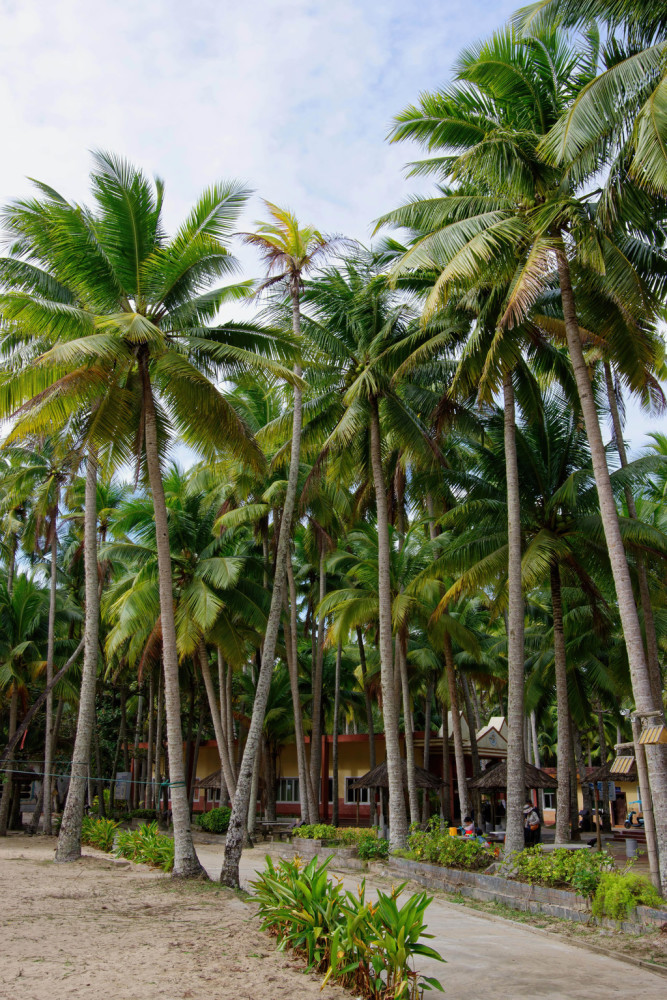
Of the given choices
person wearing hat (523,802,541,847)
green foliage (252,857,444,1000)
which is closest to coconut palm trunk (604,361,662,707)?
person wearing hat (523,802,541,847)

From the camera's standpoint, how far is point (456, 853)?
14367 mm

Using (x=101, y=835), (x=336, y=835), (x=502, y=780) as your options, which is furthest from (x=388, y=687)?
(x=101, y=835)

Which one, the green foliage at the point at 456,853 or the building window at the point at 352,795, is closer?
the green foliage at the point at 456,853

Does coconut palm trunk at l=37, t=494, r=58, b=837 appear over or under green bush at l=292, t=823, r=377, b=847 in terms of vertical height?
over

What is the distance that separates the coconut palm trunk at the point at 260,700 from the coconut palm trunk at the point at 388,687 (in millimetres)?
2500

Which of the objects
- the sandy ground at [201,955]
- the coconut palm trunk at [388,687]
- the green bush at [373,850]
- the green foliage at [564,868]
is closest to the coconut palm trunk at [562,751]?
the green foliage at [564,868]

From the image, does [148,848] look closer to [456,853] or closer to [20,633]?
[456,853]

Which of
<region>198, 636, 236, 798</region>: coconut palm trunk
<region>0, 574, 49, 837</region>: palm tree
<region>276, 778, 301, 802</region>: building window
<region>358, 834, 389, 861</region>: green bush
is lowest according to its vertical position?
<region>358, 834, 389, 861</region>: green bush

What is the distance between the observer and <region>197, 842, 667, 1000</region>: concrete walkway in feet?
23.8

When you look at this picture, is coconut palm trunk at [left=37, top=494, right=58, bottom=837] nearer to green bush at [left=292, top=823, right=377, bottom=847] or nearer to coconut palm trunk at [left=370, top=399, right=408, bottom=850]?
green bush at [left=292, top=823, right=377, bottom=847]

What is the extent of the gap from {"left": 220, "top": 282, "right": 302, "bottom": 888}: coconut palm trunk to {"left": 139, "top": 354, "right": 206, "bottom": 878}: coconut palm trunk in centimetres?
64

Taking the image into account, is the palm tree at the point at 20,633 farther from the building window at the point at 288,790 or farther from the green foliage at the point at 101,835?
the building window at the point at 288,790

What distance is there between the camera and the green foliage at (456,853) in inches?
562

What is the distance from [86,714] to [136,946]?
9.84 m
